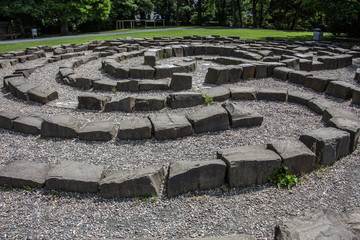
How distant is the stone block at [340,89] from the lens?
7.54m

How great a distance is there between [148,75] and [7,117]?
4890 mm

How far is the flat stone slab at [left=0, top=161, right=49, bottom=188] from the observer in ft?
13.0

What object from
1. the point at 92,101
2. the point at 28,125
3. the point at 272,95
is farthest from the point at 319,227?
the point at 92,101

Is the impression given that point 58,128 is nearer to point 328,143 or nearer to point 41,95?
point 41,95

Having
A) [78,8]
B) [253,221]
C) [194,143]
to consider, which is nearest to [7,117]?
[194,143]

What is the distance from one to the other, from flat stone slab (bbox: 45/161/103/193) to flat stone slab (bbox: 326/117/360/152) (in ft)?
14.2

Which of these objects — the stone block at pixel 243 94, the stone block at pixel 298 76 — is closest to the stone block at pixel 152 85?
the stone block at pixel 243 94

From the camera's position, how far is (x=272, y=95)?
7.43m

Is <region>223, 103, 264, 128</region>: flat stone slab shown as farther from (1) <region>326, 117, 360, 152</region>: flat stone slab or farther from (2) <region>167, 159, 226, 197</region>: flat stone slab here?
(2) <region>167, 159, 226, 197</region>: flat stone slab

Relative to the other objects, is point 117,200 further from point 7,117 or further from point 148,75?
point 148,75

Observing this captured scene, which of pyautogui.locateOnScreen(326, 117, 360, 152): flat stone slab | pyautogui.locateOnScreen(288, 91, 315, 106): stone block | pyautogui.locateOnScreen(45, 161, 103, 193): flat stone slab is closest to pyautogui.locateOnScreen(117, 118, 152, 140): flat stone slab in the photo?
pyautogui.locateOnScreen(45, 161, 103, 193): flat stone slab

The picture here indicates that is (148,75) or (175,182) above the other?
(148,75)

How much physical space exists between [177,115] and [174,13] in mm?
42568

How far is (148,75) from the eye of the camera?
380 inches
